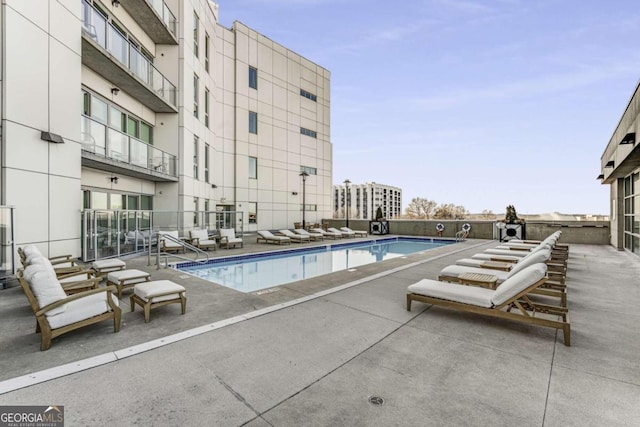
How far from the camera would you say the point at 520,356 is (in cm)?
320

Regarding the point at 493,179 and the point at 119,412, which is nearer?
the point at 119,412

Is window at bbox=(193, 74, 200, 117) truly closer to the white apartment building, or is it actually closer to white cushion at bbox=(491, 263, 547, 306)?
the white apartment building

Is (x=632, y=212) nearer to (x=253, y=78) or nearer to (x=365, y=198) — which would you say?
(x=253, y=78)

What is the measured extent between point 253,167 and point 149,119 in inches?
340

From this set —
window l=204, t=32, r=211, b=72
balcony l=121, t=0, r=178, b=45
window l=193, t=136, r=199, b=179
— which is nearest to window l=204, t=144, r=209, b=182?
window l=193, t=136, r=199, b=179

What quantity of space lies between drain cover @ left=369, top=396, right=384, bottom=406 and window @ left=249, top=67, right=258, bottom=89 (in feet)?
73.6

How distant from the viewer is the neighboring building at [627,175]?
760cm

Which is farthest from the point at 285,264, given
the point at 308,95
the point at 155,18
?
the point at 308,95

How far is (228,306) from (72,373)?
224 cm

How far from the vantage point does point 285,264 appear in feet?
37.1

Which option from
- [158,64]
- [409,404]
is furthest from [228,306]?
[158,64]

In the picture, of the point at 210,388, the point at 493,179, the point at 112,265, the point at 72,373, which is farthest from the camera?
the point at 493,179

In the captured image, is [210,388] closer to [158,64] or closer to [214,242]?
[214,242]

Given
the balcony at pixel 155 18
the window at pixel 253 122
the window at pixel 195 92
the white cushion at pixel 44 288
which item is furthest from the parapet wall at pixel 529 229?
the white cushion at pixel 44 288
